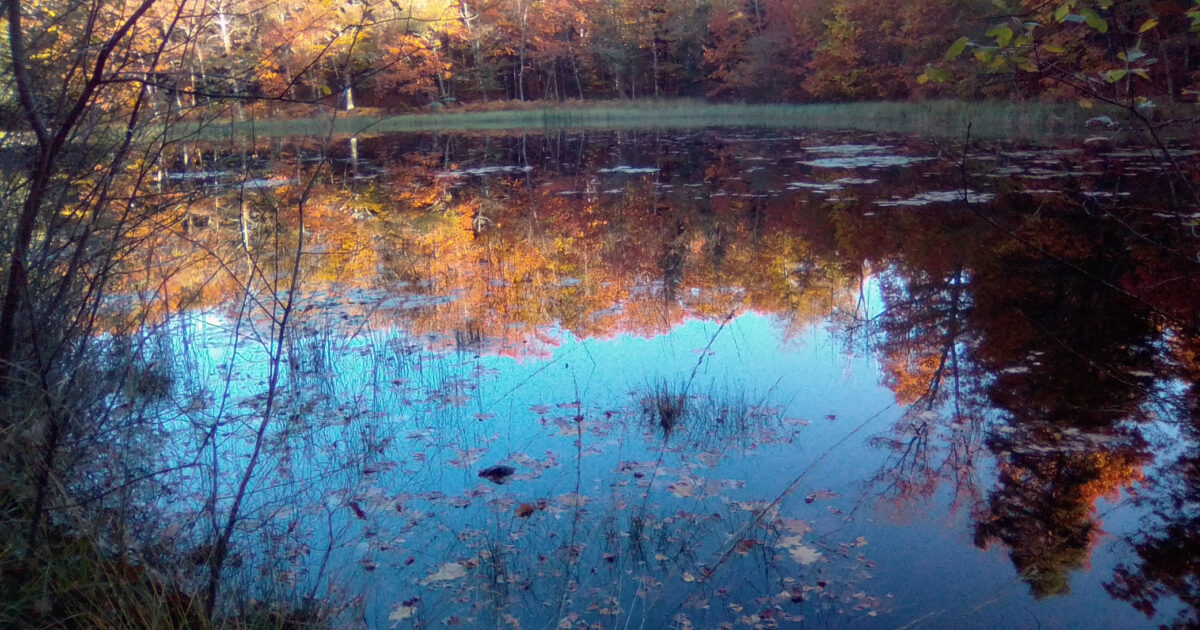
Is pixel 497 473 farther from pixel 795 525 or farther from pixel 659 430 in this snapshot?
pixel 795 525

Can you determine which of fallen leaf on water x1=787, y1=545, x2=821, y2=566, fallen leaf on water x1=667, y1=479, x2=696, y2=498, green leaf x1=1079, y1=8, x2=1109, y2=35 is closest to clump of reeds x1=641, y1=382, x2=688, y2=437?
fallen leaf on water x1=667, y1=479, x2=696, y2=498

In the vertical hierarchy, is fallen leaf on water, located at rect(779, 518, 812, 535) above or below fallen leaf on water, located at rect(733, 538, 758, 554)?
below

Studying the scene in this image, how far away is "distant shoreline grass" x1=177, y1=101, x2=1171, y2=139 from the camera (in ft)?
71.8

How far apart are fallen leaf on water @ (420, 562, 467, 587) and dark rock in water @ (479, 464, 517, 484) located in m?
0.86

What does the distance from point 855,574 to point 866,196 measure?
36.3 feet

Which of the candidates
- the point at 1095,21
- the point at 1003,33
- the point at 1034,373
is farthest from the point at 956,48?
the point at 1034,373

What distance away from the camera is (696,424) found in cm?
511

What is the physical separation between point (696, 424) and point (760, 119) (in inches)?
1307

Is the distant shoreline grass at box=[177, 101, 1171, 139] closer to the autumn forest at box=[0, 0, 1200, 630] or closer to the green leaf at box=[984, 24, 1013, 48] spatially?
the autumn forest at box=[0, 0, 1200, 630]

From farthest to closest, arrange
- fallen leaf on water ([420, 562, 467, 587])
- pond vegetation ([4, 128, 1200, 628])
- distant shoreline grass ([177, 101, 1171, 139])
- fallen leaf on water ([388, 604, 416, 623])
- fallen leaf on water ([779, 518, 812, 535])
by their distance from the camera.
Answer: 1. distant shoreline grass ([177, 101, 1171, 139])
2. fallen leaf on water ([779, 518, 812, 535])
3. fallen leaf on water ([420, 562, 467, 587])
4. pond vegetation ([4, 128, 1200, 628])
5. fallen leaf on water ([388, 604, 416, 623])

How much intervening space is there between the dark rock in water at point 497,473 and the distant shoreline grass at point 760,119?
14.7 m

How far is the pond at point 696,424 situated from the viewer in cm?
342

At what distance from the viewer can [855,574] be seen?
3520 millimetres

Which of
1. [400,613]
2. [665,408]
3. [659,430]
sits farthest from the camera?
[665,408]
